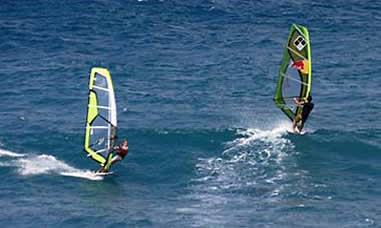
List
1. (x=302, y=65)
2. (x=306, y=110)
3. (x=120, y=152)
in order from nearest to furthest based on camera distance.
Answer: (x=120, y=152) < (x=302, y=65) < (x=306, y=110)

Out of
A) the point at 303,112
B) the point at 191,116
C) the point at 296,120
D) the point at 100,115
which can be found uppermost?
the point at 100,115

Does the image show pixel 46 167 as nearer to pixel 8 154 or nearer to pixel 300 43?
pixel 8 154

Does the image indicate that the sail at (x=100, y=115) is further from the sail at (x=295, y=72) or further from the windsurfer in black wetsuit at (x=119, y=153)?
the sail at (x=295, y=72)

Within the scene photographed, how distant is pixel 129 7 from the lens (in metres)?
92.3

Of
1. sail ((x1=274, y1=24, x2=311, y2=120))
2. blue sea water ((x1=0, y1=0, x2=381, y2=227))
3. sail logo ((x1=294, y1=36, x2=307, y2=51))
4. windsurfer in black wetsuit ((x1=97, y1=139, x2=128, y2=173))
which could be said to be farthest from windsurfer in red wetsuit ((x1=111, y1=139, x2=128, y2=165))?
sail logo ((x1=294, y1=36, x2=307, y2=51))

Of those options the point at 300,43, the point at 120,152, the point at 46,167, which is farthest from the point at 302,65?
the point at 46,167

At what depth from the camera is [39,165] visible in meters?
57.1

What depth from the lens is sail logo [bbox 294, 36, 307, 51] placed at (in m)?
59.0

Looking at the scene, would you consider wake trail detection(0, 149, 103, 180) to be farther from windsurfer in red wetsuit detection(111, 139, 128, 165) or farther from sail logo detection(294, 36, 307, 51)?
sail logo detection(294, 36, 307, 51)

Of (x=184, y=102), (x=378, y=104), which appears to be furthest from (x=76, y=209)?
(x=378, y=104)

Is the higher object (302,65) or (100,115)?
(302,65)

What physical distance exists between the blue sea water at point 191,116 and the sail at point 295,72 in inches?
87.8

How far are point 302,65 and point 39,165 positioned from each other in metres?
17.7

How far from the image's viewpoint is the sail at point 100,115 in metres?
52.8
